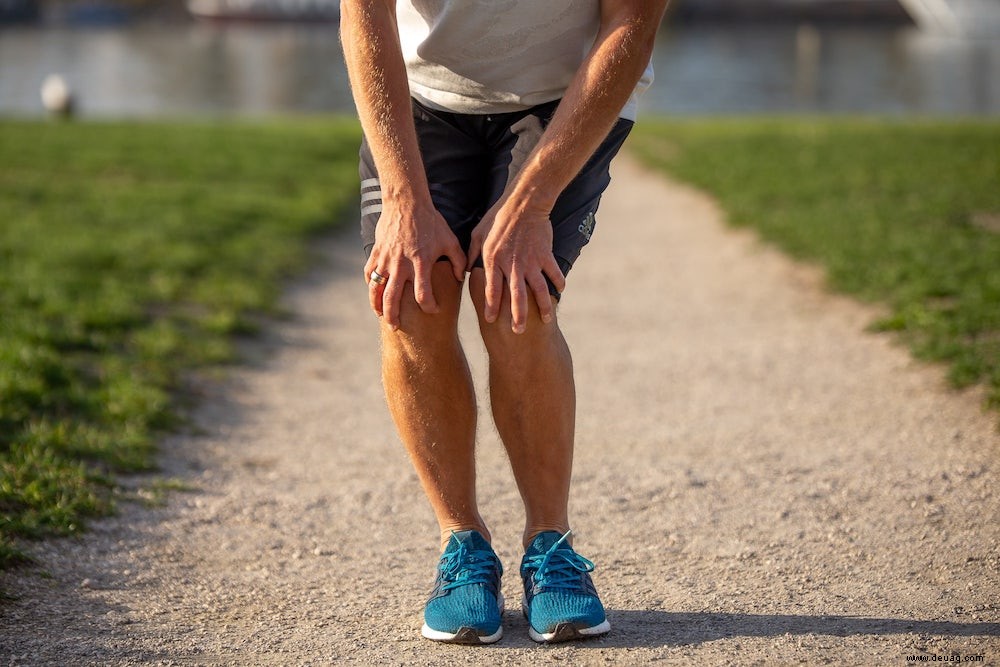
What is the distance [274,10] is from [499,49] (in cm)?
6315

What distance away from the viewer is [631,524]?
11.1 feet

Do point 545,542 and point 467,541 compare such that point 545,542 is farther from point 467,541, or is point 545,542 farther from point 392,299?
point 392,299

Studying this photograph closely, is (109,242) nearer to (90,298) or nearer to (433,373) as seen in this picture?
(90,298)

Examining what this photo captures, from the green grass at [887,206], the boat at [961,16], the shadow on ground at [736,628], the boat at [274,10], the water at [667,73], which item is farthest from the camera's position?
the boat at [274,10]

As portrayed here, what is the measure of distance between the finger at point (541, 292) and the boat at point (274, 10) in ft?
204

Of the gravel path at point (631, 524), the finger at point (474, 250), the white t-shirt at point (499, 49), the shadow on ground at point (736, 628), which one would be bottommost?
the gravel path at point (631, 524)

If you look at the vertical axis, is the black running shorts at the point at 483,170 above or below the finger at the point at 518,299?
above

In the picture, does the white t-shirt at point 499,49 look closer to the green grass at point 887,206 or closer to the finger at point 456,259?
the finger at point 456,259

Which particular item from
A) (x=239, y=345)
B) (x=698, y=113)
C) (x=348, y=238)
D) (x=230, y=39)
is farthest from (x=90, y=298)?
(x=230, y=39)

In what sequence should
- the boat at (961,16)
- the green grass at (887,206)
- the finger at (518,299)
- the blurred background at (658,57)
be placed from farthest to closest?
the boat at (961,16), the blurred background at (658,57), the green grass at (887,206), the finger at (518,299)

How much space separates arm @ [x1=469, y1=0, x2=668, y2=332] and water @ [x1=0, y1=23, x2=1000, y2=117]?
65.8 ft

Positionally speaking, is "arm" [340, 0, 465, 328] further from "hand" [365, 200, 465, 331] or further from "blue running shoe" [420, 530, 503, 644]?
"blue running shoe" [420, 530, 503, 644]

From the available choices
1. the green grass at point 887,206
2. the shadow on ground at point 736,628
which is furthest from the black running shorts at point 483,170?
the green grass at point 887,206

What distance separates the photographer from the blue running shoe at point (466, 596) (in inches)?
97.5
